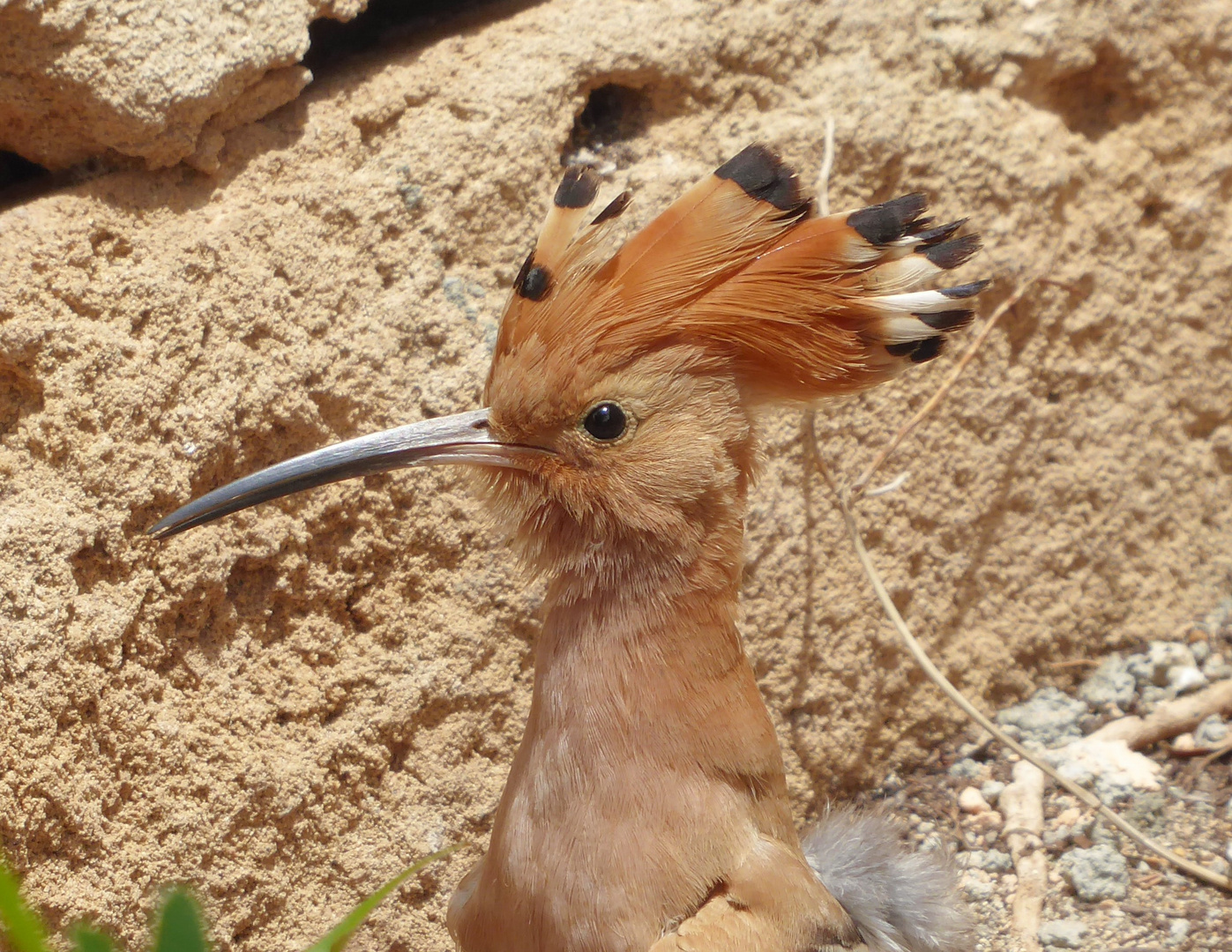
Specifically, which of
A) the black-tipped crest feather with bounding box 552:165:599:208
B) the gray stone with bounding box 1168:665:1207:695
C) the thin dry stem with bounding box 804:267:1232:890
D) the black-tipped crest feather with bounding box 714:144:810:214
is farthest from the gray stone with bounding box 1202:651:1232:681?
the black-tipped crest feather with bounding box 552:165:599:208

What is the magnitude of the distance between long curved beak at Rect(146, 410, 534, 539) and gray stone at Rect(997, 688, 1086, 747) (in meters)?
1.83

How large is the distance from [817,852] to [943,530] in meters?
0.98

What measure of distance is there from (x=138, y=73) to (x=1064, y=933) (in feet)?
8.35

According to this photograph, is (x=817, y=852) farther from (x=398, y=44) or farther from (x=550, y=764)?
(x=398, y=44)

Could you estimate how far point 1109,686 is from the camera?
3260mm

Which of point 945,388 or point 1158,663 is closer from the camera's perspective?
point 945,388

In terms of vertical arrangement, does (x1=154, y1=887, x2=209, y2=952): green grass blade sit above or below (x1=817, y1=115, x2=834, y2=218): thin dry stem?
below

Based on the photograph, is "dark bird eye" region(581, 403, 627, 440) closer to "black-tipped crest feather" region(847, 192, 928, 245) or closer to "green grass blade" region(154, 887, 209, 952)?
"black-tipped crest feather" region(847, 192, 928, 245)

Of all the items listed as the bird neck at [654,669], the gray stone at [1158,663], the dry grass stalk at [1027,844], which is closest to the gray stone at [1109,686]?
the gray stone at [1158,663]

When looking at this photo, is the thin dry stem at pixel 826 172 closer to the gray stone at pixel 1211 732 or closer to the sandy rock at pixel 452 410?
the sandy rock at pixel 452 410

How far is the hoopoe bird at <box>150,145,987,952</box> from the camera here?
1.87 m

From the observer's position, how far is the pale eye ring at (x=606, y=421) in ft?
6.24

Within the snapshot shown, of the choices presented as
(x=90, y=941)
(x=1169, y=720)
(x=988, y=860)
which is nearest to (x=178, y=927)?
(x=90, y=941)

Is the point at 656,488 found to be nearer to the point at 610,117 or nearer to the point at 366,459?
the point at 366,459
